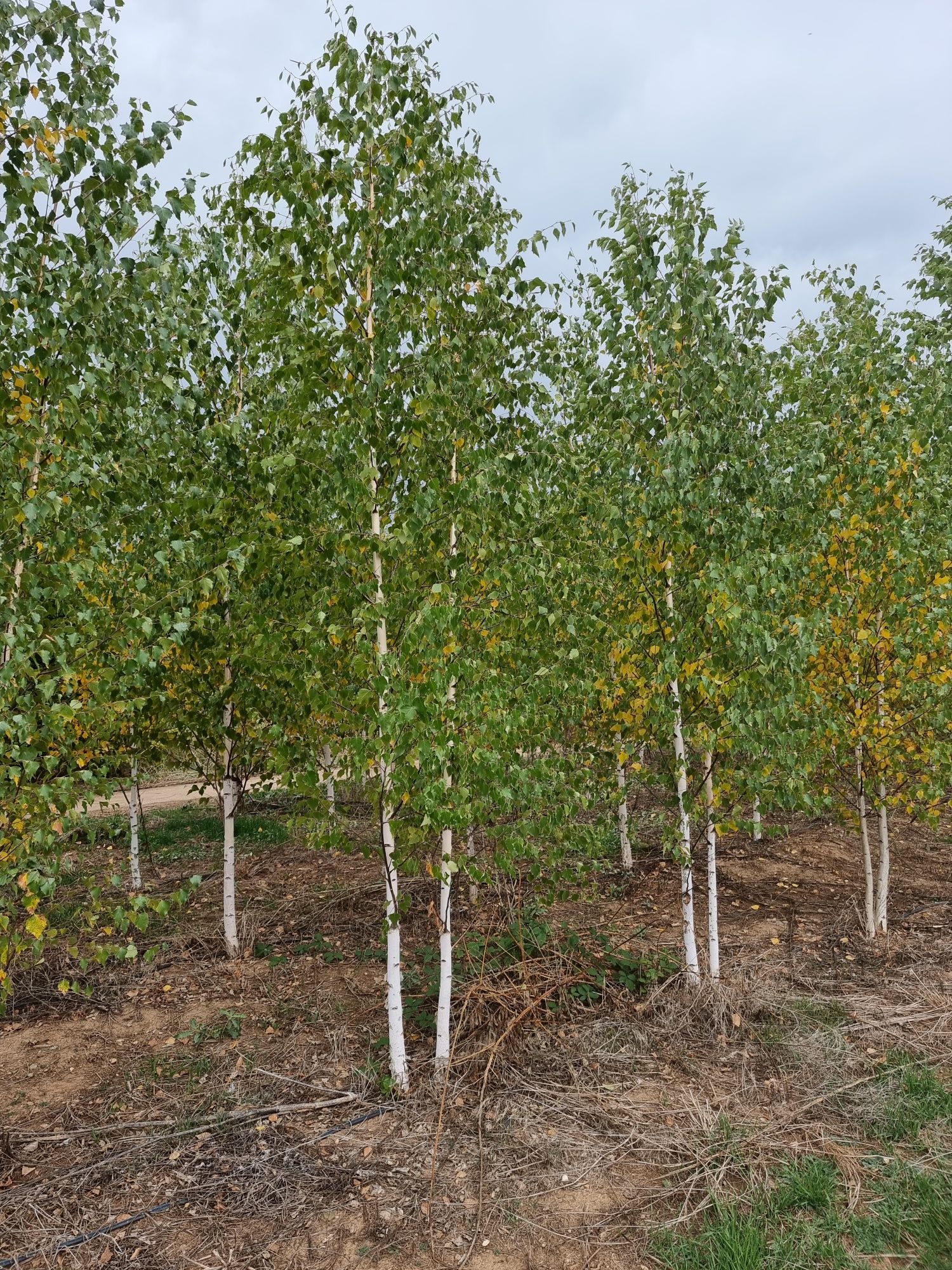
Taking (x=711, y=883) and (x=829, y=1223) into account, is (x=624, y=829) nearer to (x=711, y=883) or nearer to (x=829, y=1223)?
(x=711, y=883)

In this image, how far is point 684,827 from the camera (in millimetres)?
6809

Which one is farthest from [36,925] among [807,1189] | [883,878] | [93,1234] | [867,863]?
[883,878]

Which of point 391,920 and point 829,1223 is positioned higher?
point 391,920

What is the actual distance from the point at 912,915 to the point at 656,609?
17.0 ft

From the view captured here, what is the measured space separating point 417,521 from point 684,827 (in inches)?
145

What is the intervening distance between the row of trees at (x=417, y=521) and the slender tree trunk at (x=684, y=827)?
0.12 feet

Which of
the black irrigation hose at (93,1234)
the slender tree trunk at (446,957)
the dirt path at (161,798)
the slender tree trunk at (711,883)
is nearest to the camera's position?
the black irrigation hose at (93,1234)

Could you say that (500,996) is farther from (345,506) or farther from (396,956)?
(345,506)

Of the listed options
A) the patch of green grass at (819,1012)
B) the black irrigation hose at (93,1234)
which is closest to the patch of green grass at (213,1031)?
the black irrigation hose at (93,1234)

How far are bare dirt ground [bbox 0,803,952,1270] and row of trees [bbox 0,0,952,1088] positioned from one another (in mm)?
560

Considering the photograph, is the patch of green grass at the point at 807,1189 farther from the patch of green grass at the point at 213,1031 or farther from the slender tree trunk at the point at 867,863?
the patch of green grass at the point at 213,1031

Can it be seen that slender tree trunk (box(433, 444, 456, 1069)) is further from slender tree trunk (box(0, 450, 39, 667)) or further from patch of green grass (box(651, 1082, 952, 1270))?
slender tree trunk (box(0, 450, 39, 667))

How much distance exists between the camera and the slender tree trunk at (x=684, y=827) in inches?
260

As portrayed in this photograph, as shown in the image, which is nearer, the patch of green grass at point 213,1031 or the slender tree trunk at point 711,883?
the patch of green grass at point 213,1031
